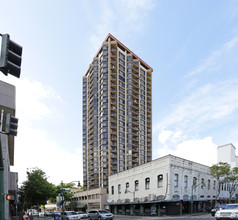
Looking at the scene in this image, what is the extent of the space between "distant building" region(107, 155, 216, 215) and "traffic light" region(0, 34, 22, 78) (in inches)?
1557

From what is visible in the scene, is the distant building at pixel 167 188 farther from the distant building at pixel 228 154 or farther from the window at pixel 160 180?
the distant building at pixel 228 154

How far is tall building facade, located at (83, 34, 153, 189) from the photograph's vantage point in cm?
9419

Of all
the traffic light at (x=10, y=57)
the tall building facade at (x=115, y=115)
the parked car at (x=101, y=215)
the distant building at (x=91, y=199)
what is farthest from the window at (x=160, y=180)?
the traffic light at (x=10, y=57)

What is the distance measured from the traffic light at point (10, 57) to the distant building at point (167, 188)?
39557mm

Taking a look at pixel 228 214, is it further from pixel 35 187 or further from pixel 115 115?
pixel 115 115

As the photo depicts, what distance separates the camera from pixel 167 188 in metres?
44.5

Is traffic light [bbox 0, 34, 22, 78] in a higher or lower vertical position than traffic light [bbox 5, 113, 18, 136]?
higher

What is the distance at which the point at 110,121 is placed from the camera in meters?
95.4

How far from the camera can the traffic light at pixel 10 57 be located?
481 cm

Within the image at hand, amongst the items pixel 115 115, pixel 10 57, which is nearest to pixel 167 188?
pixel 10 57

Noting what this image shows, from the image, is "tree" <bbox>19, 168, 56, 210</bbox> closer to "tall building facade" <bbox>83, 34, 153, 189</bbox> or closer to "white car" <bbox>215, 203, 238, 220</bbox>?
"tall building facade" <bbox>83, 34, 153, 189</bbox>

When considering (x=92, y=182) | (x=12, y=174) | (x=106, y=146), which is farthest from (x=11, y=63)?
(x=92, y=182)

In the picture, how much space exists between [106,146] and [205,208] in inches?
1880

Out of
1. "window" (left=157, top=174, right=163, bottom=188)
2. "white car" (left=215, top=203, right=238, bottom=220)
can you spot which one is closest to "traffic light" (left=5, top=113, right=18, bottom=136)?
"white car" (left=215, top=203, right=238, bottom=220)
